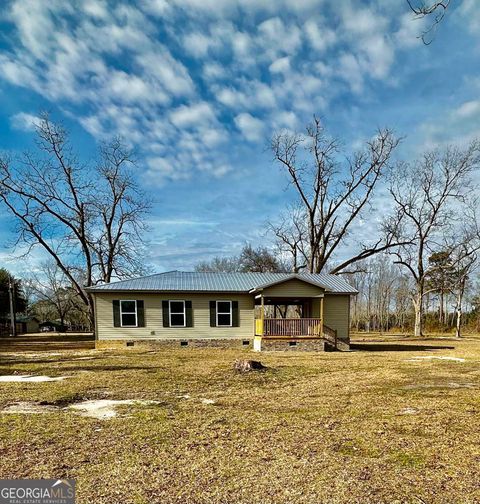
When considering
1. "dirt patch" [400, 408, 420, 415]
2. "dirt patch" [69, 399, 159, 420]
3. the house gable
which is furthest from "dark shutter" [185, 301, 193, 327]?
"dirt patch" [400, 408, 420, 415]

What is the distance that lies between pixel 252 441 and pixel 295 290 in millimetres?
12969

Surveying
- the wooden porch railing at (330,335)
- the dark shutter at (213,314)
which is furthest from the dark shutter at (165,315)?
the wooden porch railing at (330,335)

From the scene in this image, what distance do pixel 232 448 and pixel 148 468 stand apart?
94 cm

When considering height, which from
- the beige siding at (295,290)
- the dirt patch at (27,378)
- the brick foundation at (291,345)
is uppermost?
the beige siding at (295,290)

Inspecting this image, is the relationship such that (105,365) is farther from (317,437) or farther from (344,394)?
(317,437)

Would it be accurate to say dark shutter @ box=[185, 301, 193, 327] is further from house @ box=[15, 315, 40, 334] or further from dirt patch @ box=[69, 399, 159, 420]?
house @ box=[15, 315, 40, 334]

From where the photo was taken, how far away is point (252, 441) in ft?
13.8

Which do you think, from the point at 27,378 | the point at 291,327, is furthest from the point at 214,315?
the point at 27,378

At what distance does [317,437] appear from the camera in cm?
438

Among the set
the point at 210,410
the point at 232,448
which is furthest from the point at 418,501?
the point at 210,410

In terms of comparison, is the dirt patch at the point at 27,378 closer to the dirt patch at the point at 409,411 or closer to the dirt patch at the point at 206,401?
the dirt patch at the point at 206,401

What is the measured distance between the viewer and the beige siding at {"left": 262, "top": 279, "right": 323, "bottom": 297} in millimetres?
16859

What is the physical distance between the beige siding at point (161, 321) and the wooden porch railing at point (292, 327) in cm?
129

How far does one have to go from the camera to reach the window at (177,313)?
17203mm
